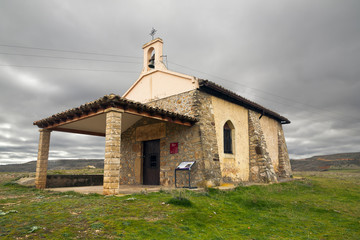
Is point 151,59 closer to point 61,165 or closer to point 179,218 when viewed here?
point 179,218

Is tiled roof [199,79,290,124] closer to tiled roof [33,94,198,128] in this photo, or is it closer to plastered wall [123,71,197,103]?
plastered wall [123,71,197,103]

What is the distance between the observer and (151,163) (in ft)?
39.0

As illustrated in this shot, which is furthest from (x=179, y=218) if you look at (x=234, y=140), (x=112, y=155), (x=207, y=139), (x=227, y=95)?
(x=227, y=95)

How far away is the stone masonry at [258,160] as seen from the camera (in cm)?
1298

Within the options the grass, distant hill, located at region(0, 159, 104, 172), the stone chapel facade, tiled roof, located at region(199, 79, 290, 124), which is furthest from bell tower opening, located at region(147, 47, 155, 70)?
distant hill, located at region(0, 159, 104, 172)

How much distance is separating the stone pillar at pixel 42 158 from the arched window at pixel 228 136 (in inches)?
336

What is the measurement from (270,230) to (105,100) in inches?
229

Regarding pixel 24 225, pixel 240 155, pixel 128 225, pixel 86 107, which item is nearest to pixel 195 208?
pixel 128 225

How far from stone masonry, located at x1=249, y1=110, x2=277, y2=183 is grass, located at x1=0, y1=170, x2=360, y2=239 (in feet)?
14.1

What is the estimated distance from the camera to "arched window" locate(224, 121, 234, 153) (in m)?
12.3

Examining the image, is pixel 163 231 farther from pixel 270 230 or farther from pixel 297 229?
pixel 297 229

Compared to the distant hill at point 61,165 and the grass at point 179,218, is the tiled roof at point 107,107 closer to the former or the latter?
the grass at point 179,218

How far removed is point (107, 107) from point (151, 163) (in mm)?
4870

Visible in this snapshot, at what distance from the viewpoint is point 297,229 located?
586cm
